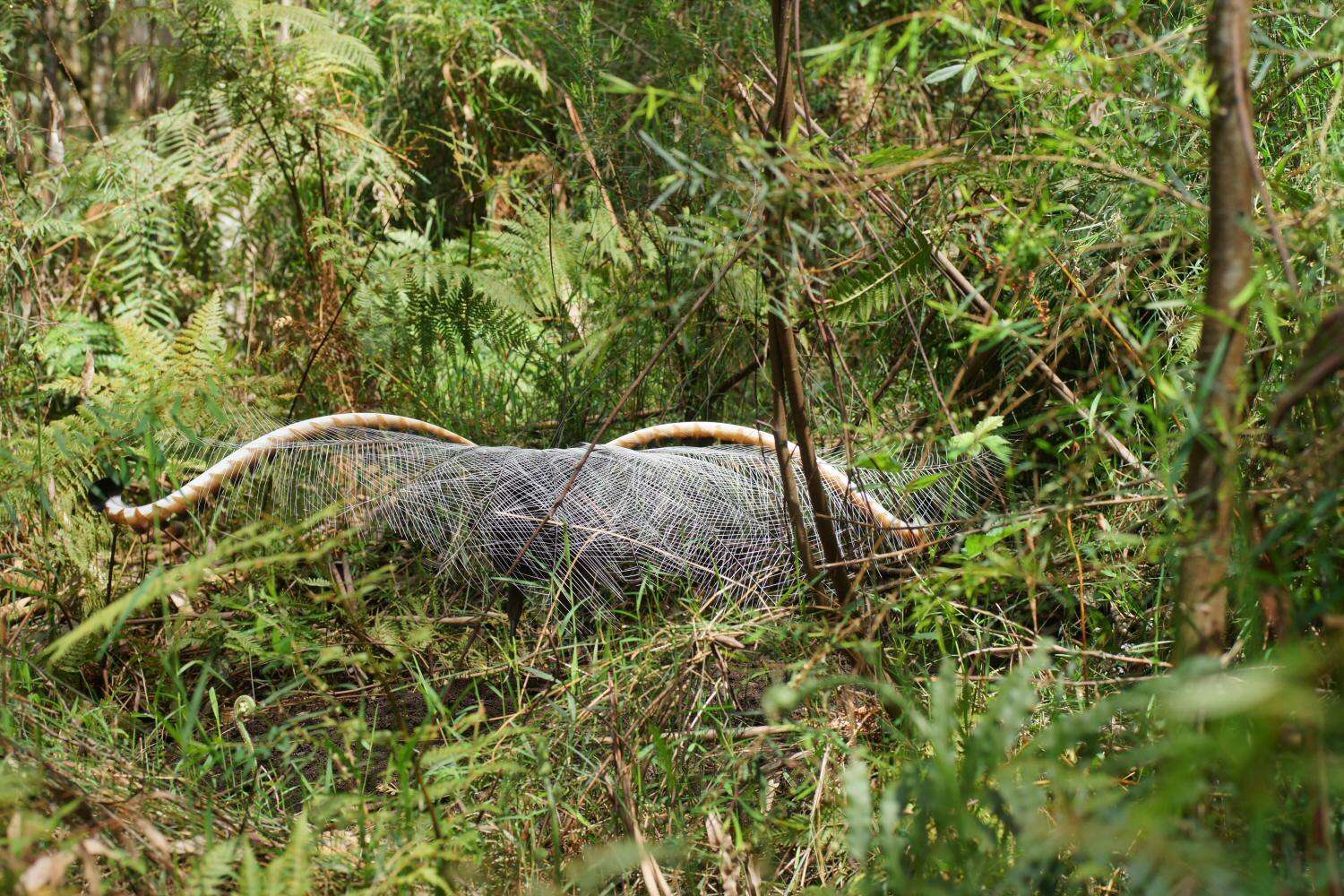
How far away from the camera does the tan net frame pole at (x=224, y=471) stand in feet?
8.24

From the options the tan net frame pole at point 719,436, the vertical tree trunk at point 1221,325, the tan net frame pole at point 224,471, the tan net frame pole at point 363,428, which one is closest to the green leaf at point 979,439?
the tan net frame pole at point 363,428

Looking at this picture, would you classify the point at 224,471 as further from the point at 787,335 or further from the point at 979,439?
the point at 979,439

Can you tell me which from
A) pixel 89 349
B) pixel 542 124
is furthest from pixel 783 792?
pixel 542 124

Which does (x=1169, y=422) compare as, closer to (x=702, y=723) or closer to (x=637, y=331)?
(x=702, y=723)

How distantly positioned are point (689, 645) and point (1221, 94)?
1.33m

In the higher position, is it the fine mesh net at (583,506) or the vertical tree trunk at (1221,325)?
the vertical tree trunk at (1221,325)

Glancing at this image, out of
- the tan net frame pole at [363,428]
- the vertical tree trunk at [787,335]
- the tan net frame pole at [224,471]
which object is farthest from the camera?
the tan net frame pole at [224,471]

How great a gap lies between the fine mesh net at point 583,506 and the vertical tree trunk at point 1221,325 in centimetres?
115

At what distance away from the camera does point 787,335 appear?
180cm

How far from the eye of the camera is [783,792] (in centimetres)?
193

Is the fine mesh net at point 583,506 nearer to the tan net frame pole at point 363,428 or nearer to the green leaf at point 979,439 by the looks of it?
the tan net frame pole at point 363,428

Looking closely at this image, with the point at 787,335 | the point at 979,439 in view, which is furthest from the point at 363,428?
the point at 979,439

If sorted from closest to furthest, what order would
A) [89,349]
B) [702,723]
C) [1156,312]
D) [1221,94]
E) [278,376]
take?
1. [1221,94]
2. [702,723]
3. [1156,312]
4. [278,376]
5. [89,349]

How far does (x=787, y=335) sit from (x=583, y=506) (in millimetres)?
893
